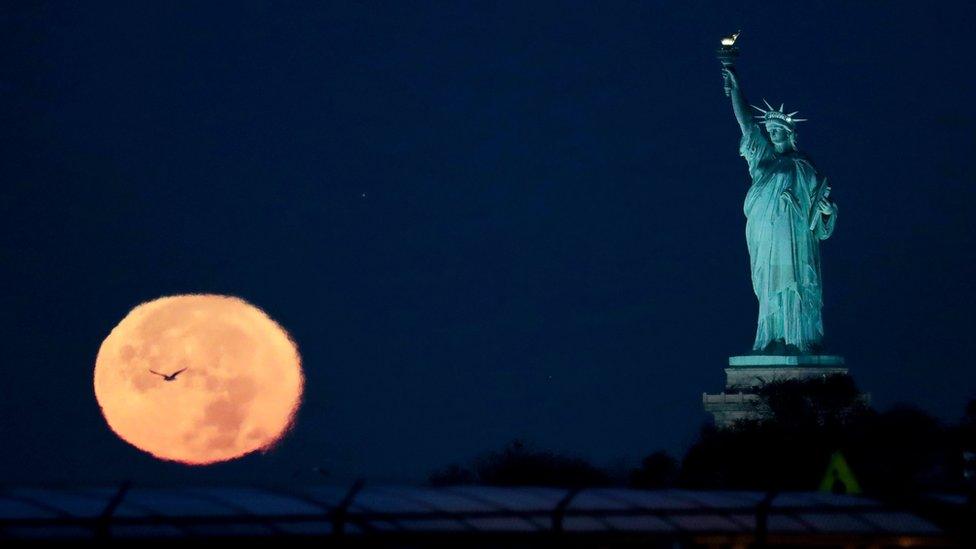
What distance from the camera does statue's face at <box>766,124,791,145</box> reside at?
7225 cm

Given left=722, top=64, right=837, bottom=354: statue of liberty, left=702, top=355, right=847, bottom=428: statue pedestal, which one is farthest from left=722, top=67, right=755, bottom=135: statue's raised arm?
left=702, top=355, right=847, bottom=428: statue pedestal

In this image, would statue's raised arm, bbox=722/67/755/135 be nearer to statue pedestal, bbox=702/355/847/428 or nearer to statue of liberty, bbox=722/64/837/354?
statue of liberty, bbox=722/64/837/354

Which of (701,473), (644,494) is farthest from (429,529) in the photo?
(701,473)

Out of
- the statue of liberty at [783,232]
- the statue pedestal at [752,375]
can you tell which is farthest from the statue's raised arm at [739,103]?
the statue pedestal at [752,375]

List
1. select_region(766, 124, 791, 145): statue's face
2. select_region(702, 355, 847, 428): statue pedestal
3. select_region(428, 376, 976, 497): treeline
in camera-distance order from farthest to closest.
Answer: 1. select_region(766, 124, 791, 145): statue's face
2. select_region(702, 355, 847, 428): statue pedestal
3. select_region(428, 376, 976, 497): treeline

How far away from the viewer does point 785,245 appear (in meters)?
71.7

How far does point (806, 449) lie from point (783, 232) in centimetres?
1304

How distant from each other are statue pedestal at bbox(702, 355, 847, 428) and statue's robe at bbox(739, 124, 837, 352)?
75cm

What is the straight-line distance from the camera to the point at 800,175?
71.6 meters

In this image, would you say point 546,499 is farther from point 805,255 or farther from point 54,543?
point 805,255

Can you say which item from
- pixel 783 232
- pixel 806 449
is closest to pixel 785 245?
pixel 783 232

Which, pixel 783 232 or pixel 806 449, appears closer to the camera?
pixel 806 449

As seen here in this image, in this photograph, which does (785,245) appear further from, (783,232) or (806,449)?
(806,449)

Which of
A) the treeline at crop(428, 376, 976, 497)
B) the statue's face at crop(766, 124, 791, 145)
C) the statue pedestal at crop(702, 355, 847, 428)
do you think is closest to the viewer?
the treeline at crop(428, 376, 976, 497)
